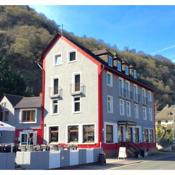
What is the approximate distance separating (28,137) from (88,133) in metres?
6.33

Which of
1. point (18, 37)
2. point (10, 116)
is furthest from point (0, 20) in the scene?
point (10, 116)

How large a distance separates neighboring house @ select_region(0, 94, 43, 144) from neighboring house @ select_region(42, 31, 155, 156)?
0.93 m

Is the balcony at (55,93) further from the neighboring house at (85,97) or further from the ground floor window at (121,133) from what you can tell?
the ground floor window at (121,133)

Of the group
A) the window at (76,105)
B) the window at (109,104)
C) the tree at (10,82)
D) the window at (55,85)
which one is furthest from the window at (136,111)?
the tree at (10,82)

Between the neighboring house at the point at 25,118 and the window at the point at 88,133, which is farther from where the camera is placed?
the neighboring house at the point at 25,118

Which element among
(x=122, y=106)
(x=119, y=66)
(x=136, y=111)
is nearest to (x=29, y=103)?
(x=122, y=106)

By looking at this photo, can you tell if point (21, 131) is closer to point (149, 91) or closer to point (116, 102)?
point (116, 102)

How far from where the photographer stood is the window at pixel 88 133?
27.8m

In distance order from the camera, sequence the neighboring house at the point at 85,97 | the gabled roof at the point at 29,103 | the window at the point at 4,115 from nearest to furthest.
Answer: the neighboring house at the point at 85,97
the gabled roof at the point at 29,103
the window at the point at 4,115

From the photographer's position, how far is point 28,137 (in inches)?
1224

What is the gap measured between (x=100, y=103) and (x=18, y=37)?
3481cm

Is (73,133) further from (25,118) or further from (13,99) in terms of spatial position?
(13,99)

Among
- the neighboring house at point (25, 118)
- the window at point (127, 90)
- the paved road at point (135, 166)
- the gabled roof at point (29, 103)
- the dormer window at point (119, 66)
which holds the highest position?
the dormer window at point (119, 66)

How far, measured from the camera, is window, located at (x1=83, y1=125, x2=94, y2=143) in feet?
91.4
